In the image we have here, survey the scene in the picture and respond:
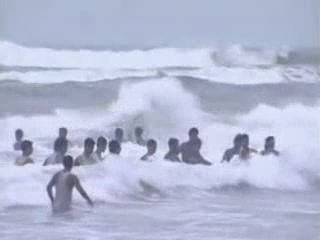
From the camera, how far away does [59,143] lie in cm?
100

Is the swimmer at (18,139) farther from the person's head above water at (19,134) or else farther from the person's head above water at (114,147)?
the person's head above water at (114,147)

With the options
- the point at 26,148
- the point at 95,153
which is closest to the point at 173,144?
the point at 95,153

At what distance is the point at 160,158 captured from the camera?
101cm

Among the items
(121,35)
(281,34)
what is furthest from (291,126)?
(121,35)

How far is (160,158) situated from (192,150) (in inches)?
2.0

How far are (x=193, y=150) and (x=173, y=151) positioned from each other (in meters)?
0.03

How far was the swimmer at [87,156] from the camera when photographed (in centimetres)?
100

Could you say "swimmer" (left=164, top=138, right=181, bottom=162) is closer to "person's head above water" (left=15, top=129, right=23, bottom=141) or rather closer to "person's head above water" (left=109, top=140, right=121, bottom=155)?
"person's head above water" (left=109, top=140, right=121, bottom=155)

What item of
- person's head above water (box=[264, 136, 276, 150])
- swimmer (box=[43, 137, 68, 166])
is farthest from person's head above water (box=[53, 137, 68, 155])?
person's head above water (box=[264, 136, 276, 150])

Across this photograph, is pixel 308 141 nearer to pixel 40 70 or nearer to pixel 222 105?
pixel 222 105

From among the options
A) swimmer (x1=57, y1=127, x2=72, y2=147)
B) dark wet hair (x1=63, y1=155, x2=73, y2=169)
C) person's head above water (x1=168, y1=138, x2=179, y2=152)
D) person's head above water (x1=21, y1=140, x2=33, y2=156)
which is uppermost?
swimmer (x1=57, y1=127, x2=72, y2=147)

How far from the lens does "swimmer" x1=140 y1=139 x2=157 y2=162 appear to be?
101cm

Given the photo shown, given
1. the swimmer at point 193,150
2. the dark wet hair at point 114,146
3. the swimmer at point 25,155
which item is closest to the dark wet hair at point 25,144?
the swimmer at point 25,155

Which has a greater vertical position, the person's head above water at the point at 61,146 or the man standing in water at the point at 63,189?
the person's head above water at the point at 61,146
